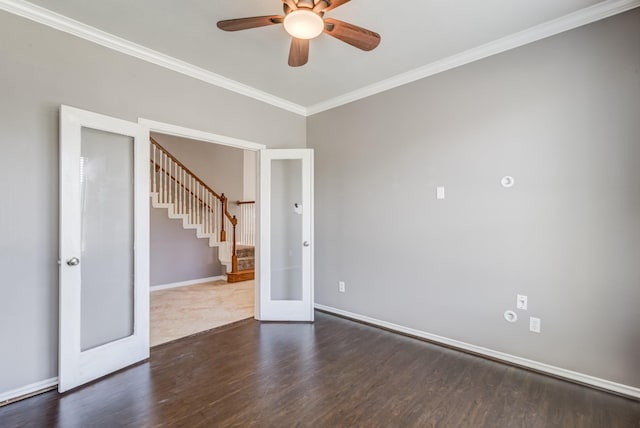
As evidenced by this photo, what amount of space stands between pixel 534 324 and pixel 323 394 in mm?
1854

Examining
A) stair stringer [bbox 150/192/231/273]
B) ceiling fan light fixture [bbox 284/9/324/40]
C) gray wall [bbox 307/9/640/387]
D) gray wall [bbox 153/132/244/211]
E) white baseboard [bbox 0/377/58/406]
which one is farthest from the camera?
gray wall [bbox 153/132/244/211]

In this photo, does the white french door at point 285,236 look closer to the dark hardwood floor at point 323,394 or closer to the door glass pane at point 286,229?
the door glass pane at point 286,229

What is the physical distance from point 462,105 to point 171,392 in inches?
139

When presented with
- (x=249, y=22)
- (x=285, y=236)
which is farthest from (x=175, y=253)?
(x=249, y=22)

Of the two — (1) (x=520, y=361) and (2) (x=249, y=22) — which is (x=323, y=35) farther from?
(1) (x=520, y=361)

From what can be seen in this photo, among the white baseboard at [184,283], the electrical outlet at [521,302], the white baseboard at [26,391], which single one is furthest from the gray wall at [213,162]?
the electrical outlet at [521,302]

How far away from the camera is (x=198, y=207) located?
5.96m

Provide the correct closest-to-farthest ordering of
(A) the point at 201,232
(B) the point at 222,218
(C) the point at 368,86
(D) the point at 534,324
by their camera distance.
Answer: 1. (D) the point at 534,324
2. (C) the point at 368,86
3. (A) the point at 201,232
4. (B) the point at 222,218

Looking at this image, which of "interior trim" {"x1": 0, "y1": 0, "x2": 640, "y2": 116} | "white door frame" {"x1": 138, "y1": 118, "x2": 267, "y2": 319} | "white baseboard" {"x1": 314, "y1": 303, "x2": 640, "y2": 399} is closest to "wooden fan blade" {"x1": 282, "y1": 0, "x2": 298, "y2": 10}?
"interior trim" {"x1": 0, "y1": 0, "x2": 640, "y2": 116}

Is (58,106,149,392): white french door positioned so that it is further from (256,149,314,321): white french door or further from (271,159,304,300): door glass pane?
(271,159,304,300): door glass pane

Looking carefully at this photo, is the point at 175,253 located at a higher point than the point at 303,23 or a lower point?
lower

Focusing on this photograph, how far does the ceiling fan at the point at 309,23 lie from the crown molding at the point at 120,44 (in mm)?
1260

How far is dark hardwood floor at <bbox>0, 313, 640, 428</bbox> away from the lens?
1984mm

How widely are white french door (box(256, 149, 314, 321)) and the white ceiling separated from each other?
1.06m
